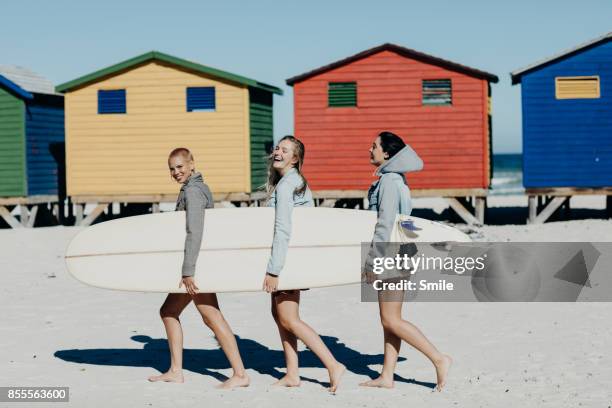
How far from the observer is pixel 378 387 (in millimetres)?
6617

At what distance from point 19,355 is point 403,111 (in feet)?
48.8

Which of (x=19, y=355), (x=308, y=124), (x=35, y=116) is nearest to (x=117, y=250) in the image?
(x=19, y=355)

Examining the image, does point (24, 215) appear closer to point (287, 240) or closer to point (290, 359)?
point (290, 359)

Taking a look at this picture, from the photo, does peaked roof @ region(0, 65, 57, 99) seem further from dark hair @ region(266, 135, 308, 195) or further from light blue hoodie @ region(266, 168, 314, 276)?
light blue hoodie @ region(266, 168, 314, 276)

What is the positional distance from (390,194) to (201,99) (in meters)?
16.7

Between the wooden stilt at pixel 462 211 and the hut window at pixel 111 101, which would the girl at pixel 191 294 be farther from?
the hut window at pixel 111 101

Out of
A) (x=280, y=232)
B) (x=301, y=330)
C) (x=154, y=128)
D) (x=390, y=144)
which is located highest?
(x=154, y=128)

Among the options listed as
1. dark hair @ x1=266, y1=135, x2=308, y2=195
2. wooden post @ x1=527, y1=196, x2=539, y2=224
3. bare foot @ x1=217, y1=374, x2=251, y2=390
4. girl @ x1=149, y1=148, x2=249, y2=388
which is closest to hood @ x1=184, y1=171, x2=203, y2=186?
girl @ x1=149, y1=148, x2=249, y2=388

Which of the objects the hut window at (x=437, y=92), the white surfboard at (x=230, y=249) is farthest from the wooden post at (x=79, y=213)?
the white surfboard at (x=230, y=249)

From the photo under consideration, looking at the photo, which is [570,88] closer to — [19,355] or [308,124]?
[308,124]

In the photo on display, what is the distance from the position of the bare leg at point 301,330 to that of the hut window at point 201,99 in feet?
53.5

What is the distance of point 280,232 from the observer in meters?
6.15

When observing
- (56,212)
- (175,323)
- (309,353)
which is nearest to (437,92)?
(56,212)

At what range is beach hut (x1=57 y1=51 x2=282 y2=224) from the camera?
2223cm
